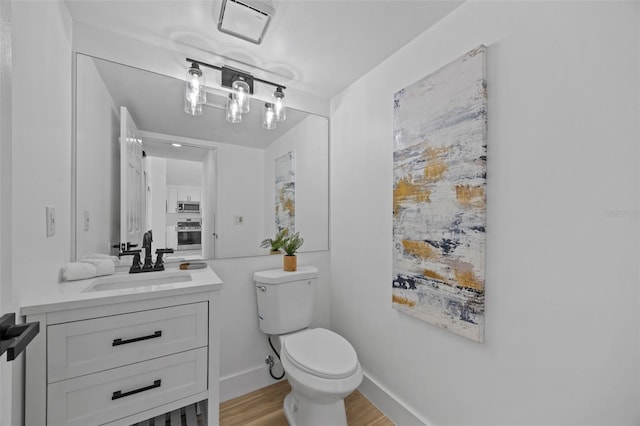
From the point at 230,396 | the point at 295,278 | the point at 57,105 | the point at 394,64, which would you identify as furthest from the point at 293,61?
the point at 230,396

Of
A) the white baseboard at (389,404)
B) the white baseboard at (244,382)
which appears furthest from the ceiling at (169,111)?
the white baseboard at (389,404)

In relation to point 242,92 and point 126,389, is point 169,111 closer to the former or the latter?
point 242,92

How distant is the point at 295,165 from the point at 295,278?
845mm

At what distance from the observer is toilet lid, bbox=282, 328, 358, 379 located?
1304 millimetres

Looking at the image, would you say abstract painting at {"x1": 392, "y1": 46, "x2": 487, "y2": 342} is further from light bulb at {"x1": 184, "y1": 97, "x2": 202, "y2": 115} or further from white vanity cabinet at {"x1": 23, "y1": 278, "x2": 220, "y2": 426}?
light bulb at {"x1": 184, "y1": 97, "x2": 202, "y2": 115}

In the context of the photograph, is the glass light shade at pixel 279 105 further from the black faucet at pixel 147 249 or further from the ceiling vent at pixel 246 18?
the black faucet at pixel 147 249

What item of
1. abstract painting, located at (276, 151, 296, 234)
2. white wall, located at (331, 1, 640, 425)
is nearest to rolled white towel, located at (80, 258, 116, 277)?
abstract painting, located at (276, 151, 296, 234)

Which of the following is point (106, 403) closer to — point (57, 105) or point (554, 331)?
point (57, 105)

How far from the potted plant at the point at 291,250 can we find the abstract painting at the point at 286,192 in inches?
3.1

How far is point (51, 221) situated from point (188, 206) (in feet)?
2.25

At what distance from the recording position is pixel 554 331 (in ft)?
3.12

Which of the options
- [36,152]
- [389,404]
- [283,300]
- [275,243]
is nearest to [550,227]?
[389,404]

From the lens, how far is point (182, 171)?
169 cm

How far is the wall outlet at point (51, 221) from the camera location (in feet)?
3.38
